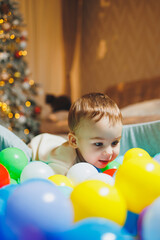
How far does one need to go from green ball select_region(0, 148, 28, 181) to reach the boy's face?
0.26 meters

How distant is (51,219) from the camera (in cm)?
47

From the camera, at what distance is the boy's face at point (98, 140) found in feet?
3.25

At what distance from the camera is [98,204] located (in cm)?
54

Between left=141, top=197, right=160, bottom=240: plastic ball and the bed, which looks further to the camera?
the bed

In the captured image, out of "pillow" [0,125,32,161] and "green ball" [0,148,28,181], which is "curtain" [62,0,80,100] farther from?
"green ball" [0,148,28,181]

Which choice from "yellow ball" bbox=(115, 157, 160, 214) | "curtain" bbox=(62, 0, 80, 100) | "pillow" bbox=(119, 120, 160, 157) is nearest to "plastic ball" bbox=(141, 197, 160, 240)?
"yellow ball" bbox=(115, 157, 160, 214)

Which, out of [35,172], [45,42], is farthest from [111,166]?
[45,42]

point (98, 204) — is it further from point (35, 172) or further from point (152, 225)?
point (35, 172)

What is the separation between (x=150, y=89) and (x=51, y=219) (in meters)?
3.08

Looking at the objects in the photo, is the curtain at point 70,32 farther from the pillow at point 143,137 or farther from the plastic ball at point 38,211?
the plastic ball at point 38,211

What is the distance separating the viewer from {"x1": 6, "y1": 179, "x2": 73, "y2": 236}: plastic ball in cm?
47

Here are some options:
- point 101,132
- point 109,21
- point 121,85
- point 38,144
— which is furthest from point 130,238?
point 109,21

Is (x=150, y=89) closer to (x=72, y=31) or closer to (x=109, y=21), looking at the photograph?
(x=109, y=21)

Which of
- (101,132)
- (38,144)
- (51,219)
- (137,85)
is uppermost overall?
(51,219)
